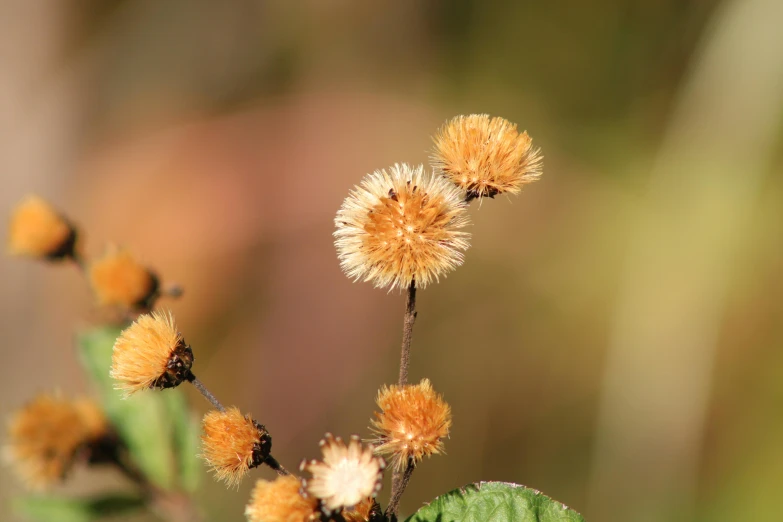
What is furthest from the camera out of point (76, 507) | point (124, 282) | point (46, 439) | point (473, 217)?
point (473, 217)

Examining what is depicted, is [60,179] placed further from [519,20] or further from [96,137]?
[519,20]

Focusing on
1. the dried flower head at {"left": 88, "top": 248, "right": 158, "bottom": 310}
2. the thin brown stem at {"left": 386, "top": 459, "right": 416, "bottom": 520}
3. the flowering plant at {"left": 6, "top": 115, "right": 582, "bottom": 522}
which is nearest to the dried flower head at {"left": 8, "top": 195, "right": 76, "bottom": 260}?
the dried flower head at {"left": 88, "top": 248, "right": 158, "bottom": 310}

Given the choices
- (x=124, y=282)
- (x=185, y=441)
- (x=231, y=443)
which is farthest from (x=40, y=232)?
(x=231, y=443)

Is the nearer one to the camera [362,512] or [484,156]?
[362,512]

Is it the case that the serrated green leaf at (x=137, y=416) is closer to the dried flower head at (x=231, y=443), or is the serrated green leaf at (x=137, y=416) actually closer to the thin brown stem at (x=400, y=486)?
the dried flower head at (x=231, y=443)

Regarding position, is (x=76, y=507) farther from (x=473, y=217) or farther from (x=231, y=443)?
(x=473, y=217)

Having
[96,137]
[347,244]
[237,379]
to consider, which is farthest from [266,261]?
[347,244]
